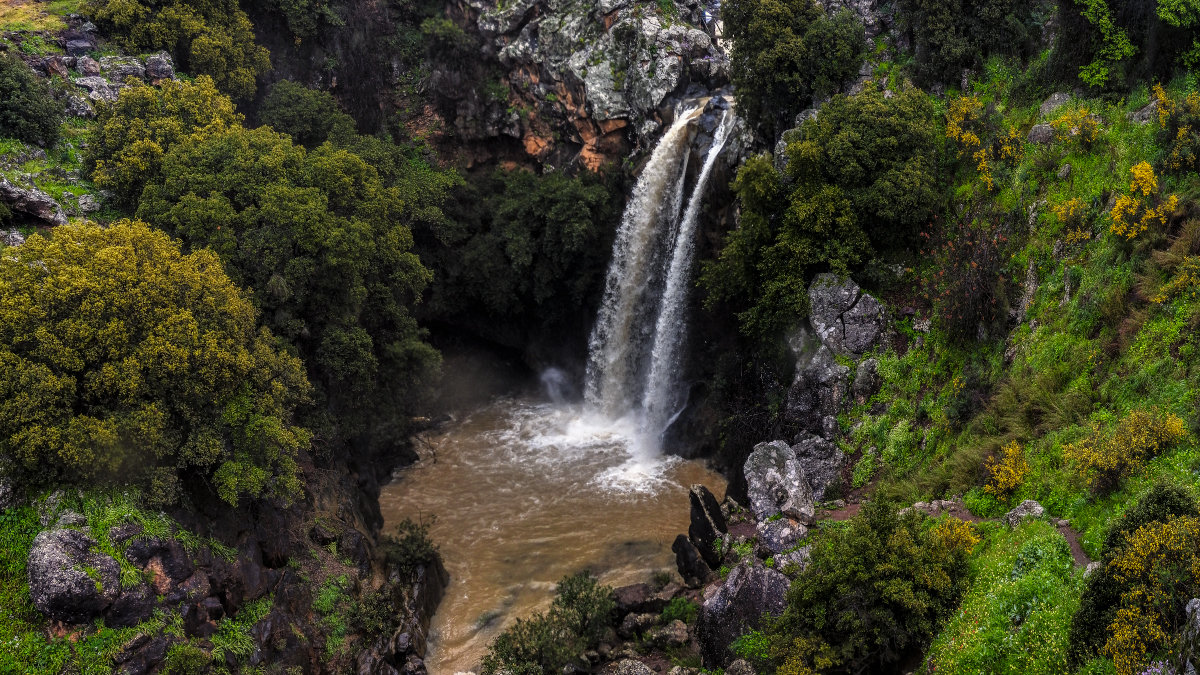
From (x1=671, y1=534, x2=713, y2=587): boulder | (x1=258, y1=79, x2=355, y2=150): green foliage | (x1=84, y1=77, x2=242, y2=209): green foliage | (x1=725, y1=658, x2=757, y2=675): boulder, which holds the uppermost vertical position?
(x1=258, y1=79, x2=355, y2=150): green foliage

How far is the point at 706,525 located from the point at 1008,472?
8120 millimetres

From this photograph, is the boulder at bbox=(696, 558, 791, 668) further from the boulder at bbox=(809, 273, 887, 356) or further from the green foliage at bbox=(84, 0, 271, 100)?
the green foliage at bbox=(84, 0, 271, 100)

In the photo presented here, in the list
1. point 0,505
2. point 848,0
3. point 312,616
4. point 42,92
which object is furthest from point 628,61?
point 0,505

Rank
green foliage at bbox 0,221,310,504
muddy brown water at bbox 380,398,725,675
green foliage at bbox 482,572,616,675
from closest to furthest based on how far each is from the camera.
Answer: green foliage at bbox 0,221,310,504, green foliage at bbox 482,572,616,675, muddy brown water at bbox 380,398,725,675

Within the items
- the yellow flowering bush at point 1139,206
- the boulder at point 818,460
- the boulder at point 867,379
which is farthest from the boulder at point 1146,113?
the boulder at point 818,460

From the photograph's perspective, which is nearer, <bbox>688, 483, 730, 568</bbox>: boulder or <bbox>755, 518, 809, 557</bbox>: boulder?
<bbox>755, 518, 809, 557</bbox>: boulder

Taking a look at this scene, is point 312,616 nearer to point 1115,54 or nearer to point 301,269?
point 301,269

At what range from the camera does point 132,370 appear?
15711 millimetres

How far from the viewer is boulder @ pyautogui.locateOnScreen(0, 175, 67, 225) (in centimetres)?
2030

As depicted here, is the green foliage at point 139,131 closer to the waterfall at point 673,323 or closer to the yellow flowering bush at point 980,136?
the waterfall at point 673,323

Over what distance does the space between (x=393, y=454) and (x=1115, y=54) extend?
85.1 ft

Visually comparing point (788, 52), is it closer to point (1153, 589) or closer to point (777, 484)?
point (777, 484)

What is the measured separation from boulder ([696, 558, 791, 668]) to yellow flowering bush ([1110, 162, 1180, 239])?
33.5 ft

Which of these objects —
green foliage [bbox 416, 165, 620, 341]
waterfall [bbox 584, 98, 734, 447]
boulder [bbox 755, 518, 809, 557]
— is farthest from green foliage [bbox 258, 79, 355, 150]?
boulder [bbox 755, 518, 809, 557]
